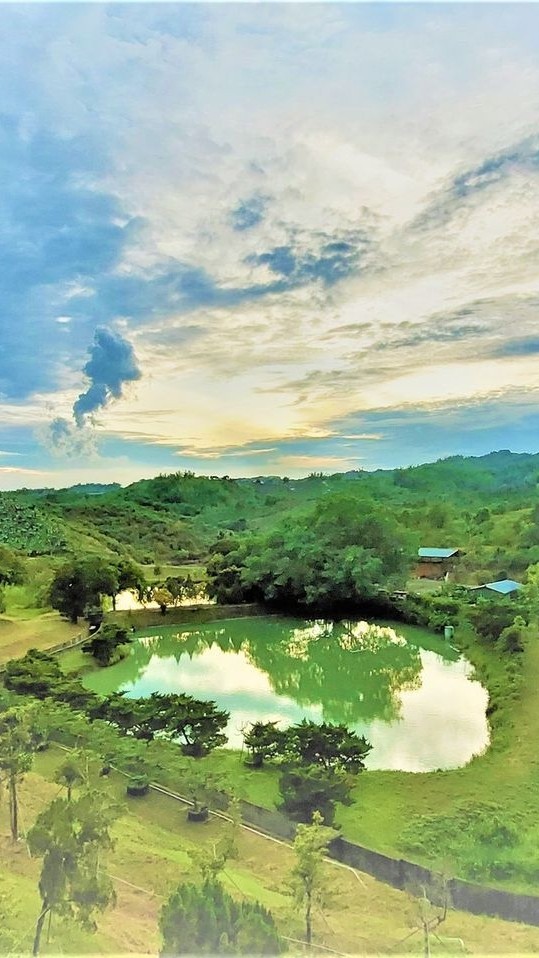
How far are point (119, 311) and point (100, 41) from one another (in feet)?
2.92

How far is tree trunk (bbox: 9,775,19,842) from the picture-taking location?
2145 millimetres

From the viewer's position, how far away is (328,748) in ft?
6.91

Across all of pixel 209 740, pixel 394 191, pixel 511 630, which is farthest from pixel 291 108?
pixel 209 740

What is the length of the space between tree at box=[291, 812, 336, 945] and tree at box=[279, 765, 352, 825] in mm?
46

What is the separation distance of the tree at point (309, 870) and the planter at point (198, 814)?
0.28m

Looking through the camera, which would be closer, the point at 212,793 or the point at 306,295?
the point at 212,793

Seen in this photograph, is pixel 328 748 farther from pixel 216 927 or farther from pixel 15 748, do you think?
pixel 15 748

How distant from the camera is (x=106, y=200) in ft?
7.54

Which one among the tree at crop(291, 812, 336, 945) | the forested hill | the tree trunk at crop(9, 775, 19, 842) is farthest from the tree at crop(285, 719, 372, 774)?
the tree trunk at crop(9, 775, 19, 842)

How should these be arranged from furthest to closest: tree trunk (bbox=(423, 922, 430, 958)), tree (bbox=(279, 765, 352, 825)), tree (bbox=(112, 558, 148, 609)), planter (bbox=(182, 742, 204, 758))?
tree (bbox=(112, 558, 148, 609)) < planter (bbox=(182, 742, 204, 758)) < tree (bbox=(279, 765, 352, 825)) < tree trunk (bbox=(423, 922, 430, 958))

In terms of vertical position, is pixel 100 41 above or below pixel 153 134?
above

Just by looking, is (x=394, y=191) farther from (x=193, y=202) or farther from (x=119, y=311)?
(x=119, y=311)

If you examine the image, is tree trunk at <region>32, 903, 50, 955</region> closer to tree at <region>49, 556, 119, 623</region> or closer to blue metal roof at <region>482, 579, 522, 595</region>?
tree at <region>49, 556, 119, 623</region>

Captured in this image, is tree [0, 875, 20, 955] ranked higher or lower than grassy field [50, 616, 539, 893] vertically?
lower
